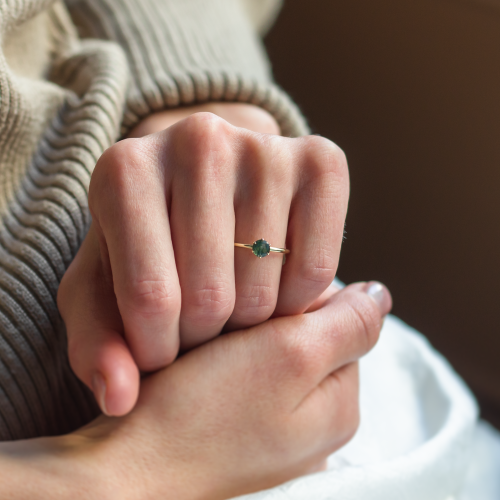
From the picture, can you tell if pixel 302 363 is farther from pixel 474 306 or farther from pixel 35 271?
pixel 474 306

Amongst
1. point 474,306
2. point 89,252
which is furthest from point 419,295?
point 89,252

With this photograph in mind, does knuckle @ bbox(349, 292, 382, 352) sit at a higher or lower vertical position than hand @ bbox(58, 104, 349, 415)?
lower

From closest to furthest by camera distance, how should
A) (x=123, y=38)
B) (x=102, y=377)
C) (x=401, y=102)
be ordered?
(x=102, y=377)
(x=123, y=38)
(x=401, y=102)

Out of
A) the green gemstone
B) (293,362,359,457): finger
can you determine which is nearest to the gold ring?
the green gemstone

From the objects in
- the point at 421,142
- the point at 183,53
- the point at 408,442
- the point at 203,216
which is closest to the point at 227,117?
the point at 183,53

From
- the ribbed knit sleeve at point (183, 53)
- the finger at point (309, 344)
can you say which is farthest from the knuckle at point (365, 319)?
the ribbed knit sleeve at point (183, 53)

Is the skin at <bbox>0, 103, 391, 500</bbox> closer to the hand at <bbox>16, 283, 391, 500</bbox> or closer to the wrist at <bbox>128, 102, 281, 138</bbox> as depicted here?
the hand at <bbox>16, 283, 391, 500</bbox>

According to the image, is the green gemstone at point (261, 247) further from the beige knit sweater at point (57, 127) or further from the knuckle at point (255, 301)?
the beige knit sweater at point (57, 127)
